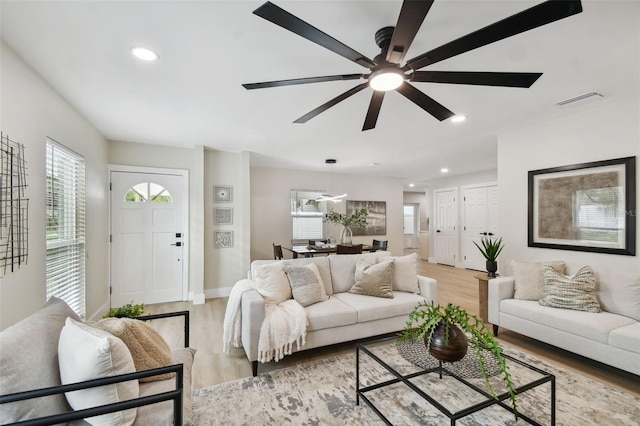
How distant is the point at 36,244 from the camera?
218 cm

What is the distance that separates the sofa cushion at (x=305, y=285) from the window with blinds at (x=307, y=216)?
3.48 m

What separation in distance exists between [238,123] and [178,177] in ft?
5.73

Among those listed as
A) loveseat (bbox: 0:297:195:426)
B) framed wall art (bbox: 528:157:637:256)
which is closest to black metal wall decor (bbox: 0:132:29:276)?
loveseat (bbox: 0:297:195:426)

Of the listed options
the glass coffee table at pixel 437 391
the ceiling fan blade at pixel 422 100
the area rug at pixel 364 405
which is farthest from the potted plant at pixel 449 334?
the ceiling fan blade at pixel 422 100

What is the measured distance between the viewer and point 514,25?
4.00 ft

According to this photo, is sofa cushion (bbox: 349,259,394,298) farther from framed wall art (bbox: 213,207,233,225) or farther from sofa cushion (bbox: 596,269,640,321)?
framed wall art (bbox: 213,207,233,225)

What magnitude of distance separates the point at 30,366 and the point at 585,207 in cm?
452

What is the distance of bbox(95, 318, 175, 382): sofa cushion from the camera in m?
1.37

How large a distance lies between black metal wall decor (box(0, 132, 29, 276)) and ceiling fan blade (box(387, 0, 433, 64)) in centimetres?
244

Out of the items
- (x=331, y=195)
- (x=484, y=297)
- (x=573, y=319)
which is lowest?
(x=484, y=297)

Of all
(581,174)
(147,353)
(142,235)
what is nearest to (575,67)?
(581,174)

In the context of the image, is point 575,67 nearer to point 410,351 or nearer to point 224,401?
point 410,351

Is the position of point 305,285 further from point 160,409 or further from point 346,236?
point 346,236

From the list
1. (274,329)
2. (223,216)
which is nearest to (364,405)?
(274,329)
